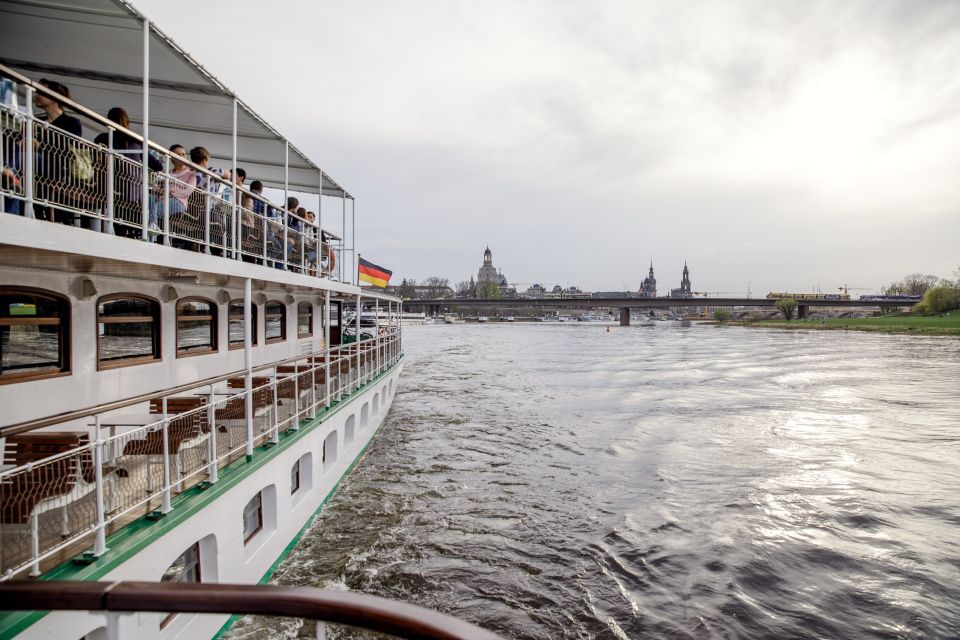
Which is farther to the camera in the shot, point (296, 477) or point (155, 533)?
point (296, 477)

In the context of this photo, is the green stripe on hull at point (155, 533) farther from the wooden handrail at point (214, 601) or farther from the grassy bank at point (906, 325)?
the grassy bank at point (906, 325)

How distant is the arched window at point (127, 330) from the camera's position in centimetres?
770

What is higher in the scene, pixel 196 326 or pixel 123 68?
pixel 123 68

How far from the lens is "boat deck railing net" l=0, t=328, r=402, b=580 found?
4488mm

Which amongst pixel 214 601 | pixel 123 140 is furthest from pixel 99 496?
pixel 123 140

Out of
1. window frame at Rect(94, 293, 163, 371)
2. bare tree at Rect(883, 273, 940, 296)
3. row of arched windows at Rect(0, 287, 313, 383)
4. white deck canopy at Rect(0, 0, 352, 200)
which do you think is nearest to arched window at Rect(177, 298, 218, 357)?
row of arched windows at Rect(0, 287, 313, 383)

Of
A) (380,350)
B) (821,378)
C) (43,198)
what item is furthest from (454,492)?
(821,378)

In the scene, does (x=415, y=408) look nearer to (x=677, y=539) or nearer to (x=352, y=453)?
(x=352, y=453)

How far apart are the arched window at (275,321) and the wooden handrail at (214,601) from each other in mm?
12530

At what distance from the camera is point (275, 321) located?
14.6 m

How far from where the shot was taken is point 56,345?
6980 millimetres

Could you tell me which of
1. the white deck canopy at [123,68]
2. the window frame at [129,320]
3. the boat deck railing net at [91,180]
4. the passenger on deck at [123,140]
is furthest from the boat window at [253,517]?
the white deck canopy at [123,68]

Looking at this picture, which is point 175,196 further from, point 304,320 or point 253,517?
point 304,320

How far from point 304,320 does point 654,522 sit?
431 inches
